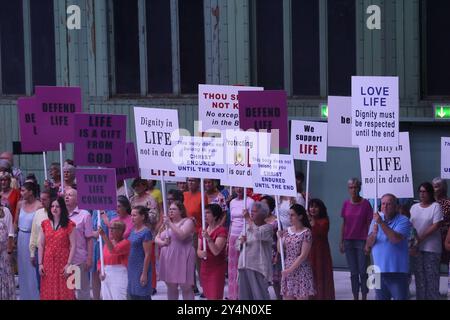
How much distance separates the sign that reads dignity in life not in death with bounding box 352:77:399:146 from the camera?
1636 centimetres

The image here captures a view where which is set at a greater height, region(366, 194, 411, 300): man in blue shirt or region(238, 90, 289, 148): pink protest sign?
region(238, 90, 289, 148): pink protest sign

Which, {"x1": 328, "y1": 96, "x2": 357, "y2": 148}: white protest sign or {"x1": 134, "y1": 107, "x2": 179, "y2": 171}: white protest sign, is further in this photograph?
{"x1": 328, "y1": 96, "x2": 357, "y2": 148}: white protest sign

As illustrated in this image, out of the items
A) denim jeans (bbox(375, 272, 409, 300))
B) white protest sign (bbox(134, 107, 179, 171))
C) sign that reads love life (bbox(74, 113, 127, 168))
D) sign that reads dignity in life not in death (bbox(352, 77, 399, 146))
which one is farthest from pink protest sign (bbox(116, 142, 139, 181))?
denim jeans (bbox(375, 272, 409, 300))

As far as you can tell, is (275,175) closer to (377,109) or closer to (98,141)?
(377,109)

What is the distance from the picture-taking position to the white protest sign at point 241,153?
16.9 metres

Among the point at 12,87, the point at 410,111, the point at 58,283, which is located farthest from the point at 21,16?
the point at 58,283

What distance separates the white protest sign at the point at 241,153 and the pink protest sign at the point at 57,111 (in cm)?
259

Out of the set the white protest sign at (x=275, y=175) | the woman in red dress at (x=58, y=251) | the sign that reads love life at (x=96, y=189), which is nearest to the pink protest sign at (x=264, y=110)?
the white protest sign at (x=275, y=175)

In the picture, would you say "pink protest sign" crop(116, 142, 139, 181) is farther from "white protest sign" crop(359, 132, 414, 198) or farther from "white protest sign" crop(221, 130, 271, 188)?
"white protest sign" crop(359, 132, 414, 198)

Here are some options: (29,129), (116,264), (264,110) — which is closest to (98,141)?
(116,264)

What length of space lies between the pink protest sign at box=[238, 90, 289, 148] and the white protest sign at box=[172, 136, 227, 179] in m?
0.49

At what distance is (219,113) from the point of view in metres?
18.2

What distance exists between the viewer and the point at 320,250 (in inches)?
672

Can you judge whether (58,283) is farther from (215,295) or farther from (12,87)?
(12,87)
